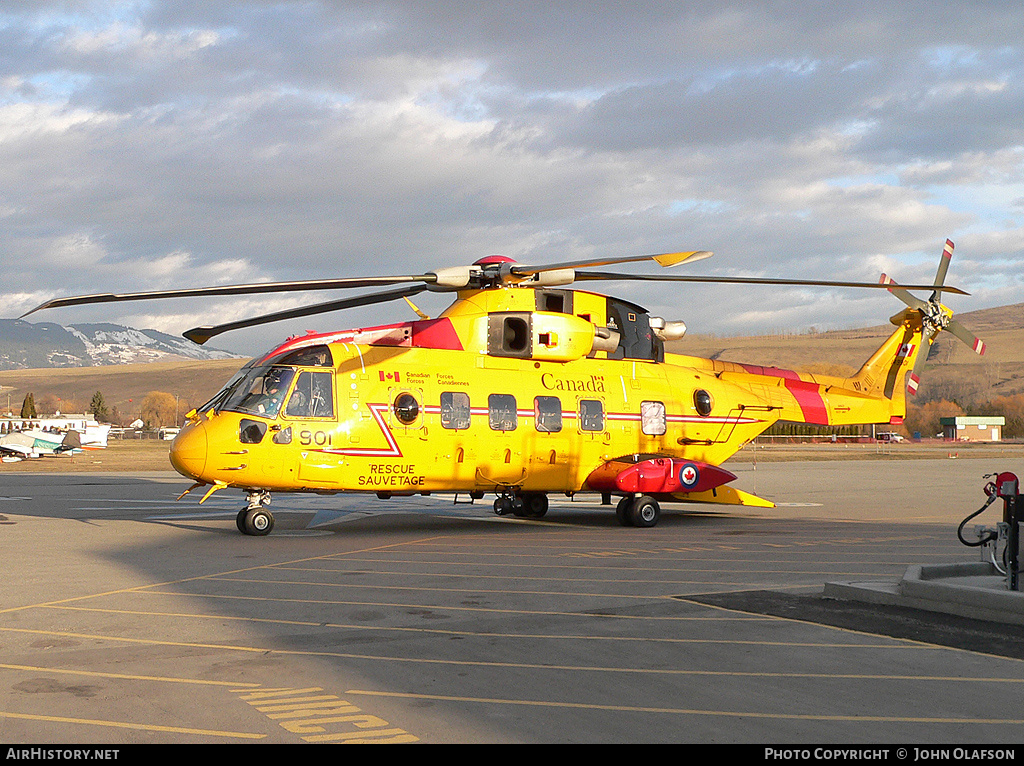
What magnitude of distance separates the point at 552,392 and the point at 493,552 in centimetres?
506

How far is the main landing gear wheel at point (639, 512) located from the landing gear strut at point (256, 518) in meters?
6.96

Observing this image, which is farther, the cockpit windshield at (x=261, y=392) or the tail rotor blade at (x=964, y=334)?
the tail rotor blade at (x=964, y=334)

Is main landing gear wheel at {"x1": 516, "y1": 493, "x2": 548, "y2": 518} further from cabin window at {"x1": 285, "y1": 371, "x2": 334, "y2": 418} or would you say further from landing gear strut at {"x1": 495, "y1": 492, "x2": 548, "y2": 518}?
cabin window at {"x1": 285, "y1": 371, "x2": 334, "y2": 418}

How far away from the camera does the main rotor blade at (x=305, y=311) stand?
56.4ft

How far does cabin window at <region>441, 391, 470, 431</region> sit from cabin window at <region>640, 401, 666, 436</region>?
163 inches

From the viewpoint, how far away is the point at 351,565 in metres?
12.8

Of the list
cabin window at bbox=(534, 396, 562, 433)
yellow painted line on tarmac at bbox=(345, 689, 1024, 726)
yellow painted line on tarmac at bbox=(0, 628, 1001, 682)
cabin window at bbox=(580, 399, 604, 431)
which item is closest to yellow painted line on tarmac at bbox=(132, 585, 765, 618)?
yellow painted line on tarmac at bbox=(0, 628, 1001, 682)

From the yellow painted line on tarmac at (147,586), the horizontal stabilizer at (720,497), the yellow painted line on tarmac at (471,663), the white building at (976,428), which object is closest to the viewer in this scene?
the yellow painted line on tarmac at (471,663)

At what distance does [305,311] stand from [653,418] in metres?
7.61

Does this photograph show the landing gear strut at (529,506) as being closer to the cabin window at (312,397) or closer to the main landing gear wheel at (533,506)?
the main landing gear wheel at (533,506)

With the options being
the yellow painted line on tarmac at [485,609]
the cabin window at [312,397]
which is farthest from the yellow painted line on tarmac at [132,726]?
the cabin window at [312,397]

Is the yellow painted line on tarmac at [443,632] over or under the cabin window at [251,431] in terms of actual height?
under

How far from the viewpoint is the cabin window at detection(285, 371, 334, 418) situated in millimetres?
16344

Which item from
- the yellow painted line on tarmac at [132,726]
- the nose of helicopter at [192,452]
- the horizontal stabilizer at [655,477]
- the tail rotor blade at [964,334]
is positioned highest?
the tail rotor blade at [964,334]
